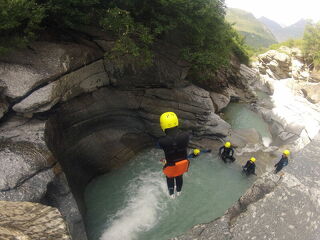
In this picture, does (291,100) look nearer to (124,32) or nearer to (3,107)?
(124,32)

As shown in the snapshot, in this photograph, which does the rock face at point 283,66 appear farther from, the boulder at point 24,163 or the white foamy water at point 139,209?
the boulder at point 24,163

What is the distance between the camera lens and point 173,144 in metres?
6.89

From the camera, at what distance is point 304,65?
127 ft

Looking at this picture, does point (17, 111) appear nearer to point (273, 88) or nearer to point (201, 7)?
point (201, 7)

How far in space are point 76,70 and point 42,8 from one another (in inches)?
110

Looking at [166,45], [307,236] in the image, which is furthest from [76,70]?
[307,236]

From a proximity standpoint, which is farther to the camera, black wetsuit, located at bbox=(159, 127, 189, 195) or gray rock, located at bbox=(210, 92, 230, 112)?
gray rock, located at bbox=(210, 92, 230, 112)

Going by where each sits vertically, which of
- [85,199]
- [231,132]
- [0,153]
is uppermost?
[0,153]

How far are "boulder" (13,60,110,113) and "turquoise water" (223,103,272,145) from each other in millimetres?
12132

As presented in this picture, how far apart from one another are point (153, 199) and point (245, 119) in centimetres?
1337

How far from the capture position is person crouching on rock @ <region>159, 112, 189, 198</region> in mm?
6453

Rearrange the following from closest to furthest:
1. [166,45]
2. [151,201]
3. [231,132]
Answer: [151,201] → [166,45] → [231,132]

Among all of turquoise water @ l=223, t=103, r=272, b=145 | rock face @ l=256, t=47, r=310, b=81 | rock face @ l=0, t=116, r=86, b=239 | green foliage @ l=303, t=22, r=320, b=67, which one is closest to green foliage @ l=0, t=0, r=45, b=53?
rock face @ l=0, t=116, r=86, b=239

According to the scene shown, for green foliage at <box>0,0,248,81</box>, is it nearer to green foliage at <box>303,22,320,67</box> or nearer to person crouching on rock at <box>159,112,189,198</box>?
person crouching on rock at <box>159,112,189,198</box>
